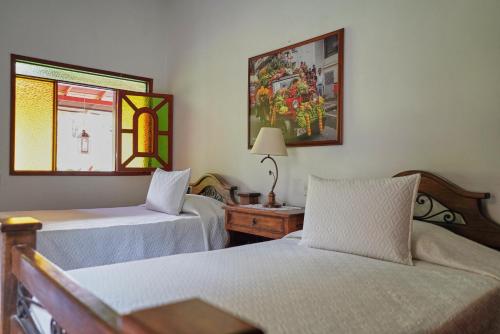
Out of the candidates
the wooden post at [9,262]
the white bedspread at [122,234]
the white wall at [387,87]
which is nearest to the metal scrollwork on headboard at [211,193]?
the white wall at [387,87]

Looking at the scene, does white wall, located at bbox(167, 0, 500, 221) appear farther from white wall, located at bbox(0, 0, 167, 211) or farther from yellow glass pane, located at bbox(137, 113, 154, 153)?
white wall, located at bbox(0, 0, 167, 211)

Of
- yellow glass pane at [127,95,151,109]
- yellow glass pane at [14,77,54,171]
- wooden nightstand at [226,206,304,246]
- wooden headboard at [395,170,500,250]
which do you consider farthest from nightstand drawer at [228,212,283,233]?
yellow glass pane at [14,77,54,171]

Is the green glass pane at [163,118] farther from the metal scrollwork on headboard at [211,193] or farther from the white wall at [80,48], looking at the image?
the metal scrollwork on headboard at [211,193]

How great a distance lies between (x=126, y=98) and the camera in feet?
13.2

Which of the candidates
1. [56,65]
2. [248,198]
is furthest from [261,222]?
[56,65]

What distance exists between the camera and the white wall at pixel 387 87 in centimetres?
198

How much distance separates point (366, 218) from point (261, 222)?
102 centimetres

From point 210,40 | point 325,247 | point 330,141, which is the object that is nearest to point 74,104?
point 210,40

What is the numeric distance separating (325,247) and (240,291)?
0.74 metres

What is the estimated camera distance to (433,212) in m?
2.15

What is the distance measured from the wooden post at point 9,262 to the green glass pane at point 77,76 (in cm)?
284

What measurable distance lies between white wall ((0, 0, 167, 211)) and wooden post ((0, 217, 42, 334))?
2575 mm

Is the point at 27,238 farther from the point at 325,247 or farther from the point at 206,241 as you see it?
the point at 206,241

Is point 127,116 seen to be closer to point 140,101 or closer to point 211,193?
point 140,101
